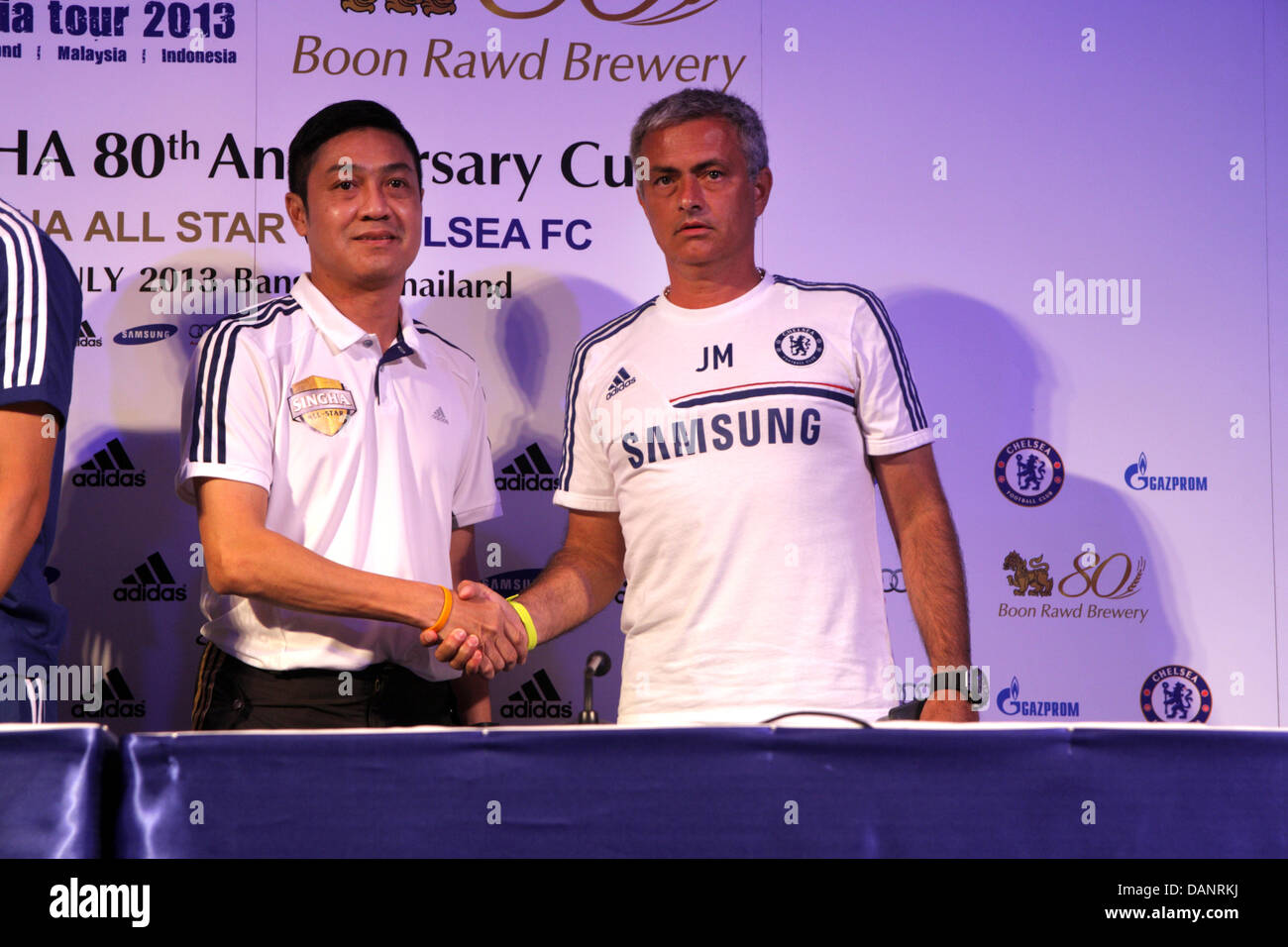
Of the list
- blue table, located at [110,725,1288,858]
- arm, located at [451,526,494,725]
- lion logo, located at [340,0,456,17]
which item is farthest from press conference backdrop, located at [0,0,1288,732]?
blue table, located at [110,725,1288,858]

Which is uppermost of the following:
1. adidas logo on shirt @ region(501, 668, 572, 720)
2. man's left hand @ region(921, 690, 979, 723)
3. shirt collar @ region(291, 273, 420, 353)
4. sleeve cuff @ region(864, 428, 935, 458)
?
shirt collar @ region(291, 273, 420, 353)

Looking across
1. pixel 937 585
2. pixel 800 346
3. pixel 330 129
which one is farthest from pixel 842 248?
pixel 330 129

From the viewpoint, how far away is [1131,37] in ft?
11.8

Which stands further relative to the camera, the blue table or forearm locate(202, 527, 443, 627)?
forearm locate(202, 527, 443, 627)

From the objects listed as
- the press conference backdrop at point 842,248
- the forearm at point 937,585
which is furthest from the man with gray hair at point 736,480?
the press conference backdrop at point 842,248

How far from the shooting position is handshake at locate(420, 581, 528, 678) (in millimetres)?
2512

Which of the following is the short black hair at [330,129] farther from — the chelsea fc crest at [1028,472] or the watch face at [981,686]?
the watch face at [981,686]

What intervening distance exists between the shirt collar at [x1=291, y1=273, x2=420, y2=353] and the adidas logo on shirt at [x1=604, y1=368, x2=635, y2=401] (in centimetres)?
46

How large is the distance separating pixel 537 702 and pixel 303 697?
921 mm

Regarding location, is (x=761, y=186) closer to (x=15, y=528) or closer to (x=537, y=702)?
(x=537, y=702)

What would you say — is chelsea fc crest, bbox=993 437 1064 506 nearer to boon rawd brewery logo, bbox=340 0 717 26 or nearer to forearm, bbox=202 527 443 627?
boon rawd brewery logo, bbox=340 0 717 26

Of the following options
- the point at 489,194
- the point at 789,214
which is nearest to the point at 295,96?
the point at 489,194

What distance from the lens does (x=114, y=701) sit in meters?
3.22
